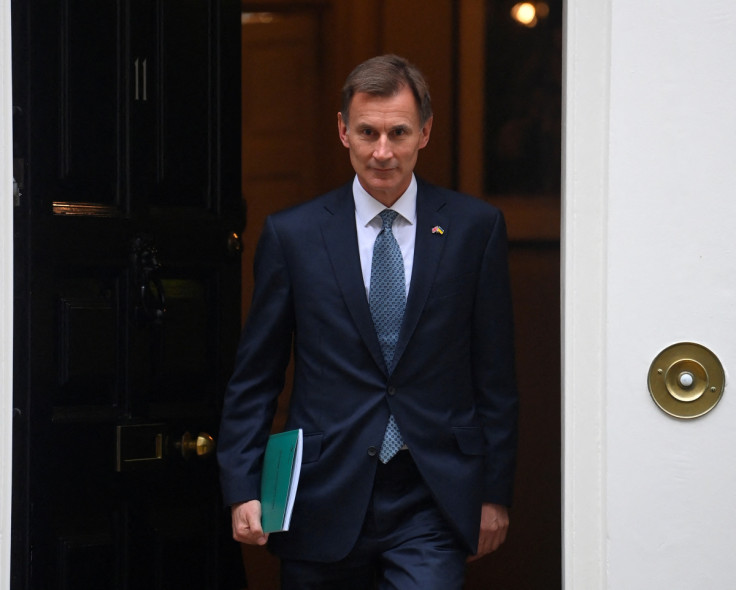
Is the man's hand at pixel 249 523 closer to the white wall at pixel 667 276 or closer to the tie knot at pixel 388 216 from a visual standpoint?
the tie knot at pixel 388 216

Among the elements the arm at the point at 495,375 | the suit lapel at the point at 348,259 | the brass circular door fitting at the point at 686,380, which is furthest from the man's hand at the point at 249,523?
the brass circular door fitting at the point at 686,380

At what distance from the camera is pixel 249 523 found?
8.32 ft

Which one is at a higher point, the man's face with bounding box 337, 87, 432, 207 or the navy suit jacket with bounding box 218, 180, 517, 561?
the man's face with bounding box 337, 87, 432, 207

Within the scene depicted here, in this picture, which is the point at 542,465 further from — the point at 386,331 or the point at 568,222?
the point at 568,222

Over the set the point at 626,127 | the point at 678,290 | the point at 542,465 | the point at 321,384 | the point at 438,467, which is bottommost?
the point at 542,465

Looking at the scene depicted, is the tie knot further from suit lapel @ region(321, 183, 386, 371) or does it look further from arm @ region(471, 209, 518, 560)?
arm @ region(471, 209, 518, 560)

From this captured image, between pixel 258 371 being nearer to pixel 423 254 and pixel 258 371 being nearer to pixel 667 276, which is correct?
pixel 423 254

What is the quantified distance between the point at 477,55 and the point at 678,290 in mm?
2393

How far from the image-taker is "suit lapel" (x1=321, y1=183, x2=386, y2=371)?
2520 millimetres

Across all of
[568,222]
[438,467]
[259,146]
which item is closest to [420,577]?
[438,467]

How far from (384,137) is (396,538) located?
35.6 inches

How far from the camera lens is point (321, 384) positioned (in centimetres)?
256
